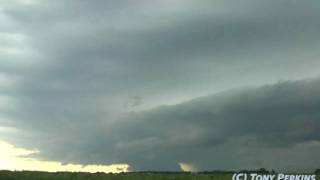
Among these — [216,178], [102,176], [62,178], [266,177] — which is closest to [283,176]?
[266,177]

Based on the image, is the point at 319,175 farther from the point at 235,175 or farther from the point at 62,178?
the point at 62,178

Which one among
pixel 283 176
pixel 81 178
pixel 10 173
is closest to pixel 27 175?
pixel 10 173

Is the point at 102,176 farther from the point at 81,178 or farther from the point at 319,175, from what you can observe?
the point at 319,175

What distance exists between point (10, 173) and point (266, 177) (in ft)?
101

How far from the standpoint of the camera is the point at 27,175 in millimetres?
72000

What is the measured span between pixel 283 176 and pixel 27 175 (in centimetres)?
3080

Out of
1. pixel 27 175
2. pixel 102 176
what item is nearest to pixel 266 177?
pixel 102 176

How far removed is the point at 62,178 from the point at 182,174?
1428cm

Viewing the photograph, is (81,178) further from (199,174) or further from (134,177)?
(199,174)

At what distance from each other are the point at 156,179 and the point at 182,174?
10.8 feet

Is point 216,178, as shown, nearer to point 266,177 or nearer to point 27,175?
point 266,177

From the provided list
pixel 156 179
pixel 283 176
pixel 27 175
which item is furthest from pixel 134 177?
pixel 283 176

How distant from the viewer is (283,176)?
7069cm

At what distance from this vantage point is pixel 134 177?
69562mm
